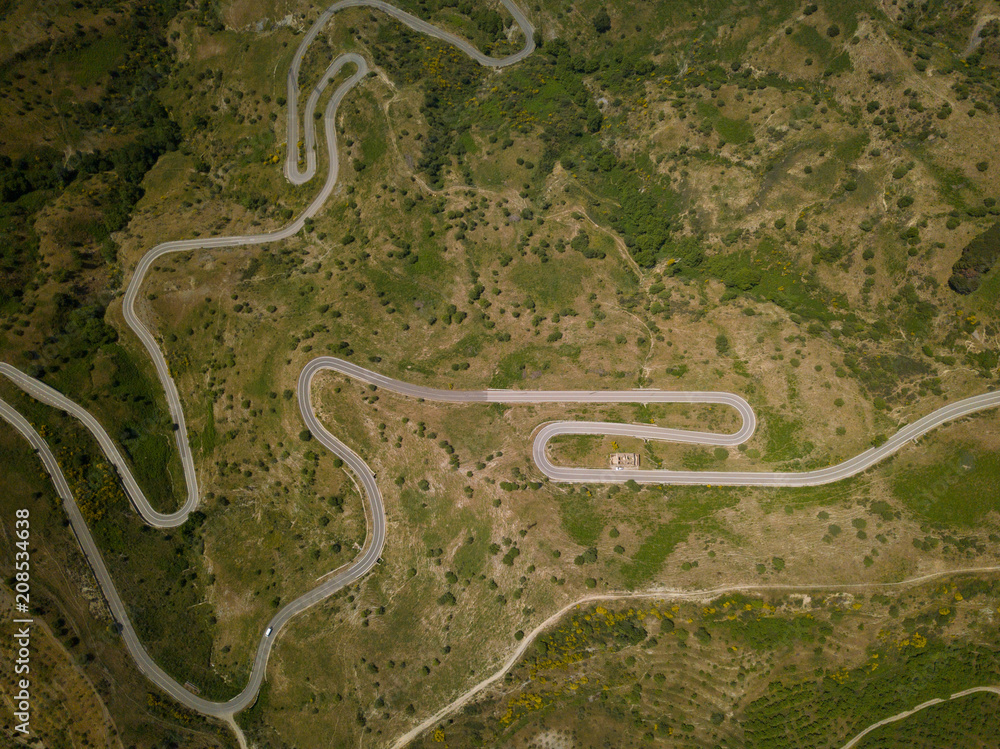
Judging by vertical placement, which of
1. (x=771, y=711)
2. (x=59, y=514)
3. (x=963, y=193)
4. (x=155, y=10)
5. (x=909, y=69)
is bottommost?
(x=771, y=711)

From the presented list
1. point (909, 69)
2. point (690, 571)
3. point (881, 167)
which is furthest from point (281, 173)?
point (909, 69)

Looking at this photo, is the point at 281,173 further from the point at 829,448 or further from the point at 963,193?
the point at 963,193
